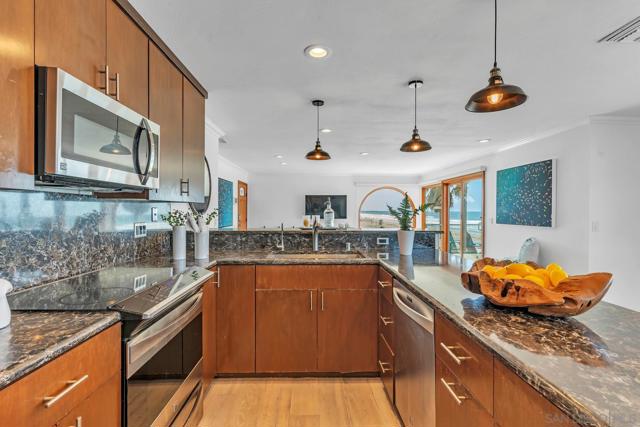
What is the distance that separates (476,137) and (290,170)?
4.68 m

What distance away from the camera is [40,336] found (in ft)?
2.93

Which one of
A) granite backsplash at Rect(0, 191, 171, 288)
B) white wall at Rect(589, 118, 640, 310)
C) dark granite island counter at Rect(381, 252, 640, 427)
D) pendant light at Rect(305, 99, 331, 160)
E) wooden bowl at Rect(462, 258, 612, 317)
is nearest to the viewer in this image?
dark granite island counter at Rect(381, 252, 640, 427)

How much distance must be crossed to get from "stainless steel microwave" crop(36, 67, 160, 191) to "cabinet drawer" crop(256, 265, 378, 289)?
3.56 ft

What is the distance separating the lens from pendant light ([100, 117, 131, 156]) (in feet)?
4.29

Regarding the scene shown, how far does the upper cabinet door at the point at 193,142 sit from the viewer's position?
228cm

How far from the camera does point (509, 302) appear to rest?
1.07 meters

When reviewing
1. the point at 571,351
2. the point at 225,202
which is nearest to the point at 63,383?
the point at 571,351

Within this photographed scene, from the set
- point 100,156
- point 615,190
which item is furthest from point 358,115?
point 615,190

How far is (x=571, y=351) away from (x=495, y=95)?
1123 mm

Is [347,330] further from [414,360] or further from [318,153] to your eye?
[318,153]

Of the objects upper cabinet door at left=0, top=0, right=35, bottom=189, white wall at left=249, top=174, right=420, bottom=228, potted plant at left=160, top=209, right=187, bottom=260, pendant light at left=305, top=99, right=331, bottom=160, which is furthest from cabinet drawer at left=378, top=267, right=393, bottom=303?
white wall at left=249, top=174, right=420, bottom=228

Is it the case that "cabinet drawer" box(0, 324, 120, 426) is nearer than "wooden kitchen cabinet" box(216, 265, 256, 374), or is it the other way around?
"cabinet drawer" box(0, 324, 120, 426)

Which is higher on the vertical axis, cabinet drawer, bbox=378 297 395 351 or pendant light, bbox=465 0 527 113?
pendant light, bbox=465 0 527 113

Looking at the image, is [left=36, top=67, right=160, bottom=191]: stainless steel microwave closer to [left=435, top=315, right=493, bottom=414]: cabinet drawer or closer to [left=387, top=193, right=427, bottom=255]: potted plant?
[left=435, top=315, right=493, bottom=414]: cabinet drawer
